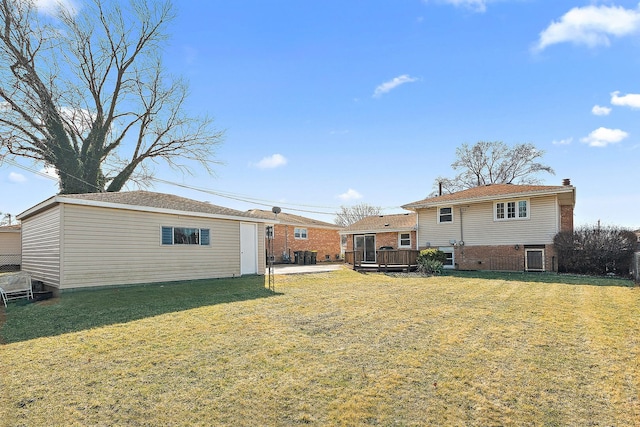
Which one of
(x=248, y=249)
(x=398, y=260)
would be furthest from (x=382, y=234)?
(x=248, y=249)

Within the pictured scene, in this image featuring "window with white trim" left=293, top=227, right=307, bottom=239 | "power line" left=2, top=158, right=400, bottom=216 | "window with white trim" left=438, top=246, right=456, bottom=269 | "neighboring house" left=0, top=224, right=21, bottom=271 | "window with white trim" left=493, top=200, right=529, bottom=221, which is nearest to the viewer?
"window with white trim" left=493, top=200, right=529, bottom=221

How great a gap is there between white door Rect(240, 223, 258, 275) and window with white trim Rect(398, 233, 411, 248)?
1074 centimetres

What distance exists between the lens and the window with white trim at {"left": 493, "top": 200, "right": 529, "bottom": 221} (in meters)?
16.5

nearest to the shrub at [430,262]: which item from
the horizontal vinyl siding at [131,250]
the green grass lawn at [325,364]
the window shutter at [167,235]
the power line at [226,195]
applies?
the power line at [226,195]

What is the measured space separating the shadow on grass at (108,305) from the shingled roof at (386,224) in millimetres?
12903

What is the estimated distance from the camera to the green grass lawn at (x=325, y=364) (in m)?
3.12

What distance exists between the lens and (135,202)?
447 inches

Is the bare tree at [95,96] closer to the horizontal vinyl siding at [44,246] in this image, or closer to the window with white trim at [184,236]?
the horizontal vinyl siding at [44,246]

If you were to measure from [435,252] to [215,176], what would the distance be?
16.5 m

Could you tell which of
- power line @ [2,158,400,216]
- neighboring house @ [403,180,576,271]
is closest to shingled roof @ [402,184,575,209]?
neighboring house @ [403,180,576,271]

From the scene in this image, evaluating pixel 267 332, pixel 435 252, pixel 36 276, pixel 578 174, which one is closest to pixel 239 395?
pixel 267 332

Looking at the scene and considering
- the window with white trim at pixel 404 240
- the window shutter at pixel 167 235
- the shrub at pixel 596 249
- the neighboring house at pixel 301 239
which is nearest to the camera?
the window shutter at pixel 167 235

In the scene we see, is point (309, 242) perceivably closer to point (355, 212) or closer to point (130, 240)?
point (130, 240)

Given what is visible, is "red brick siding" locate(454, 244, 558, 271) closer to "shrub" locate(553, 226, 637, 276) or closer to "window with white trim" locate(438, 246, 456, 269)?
"window with white trim" locate(438, 246, 456, 269)
